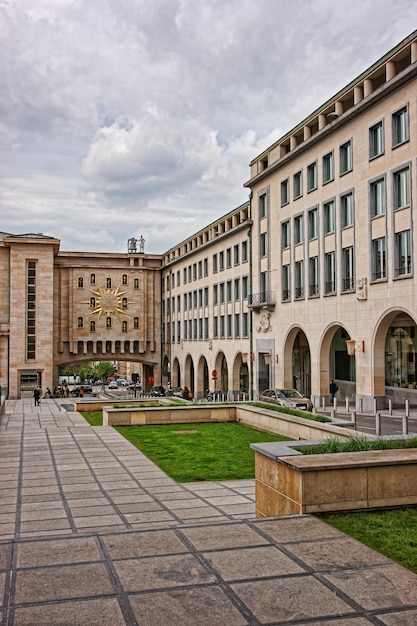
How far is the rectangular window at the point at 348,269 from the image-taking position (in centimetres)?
3538

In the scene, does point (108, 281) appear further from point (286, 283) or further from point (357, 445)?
point (357, 445)

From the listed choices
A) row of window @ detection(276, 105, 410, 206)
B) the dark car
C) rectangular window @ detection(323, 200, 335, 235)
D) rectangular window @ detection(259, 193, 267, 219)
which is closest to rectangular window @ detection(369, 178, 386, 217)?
row of window @ detection(276, 105, 410, 206)

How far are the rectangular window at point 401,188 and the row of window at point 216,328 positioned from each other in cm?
2310

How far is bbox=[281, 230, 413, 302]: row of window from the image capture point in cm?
3094

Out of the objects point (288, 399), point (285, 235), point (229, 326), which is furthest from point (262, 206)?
point (288, 399)

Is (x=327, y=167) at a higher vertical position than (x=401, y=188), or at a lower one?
higher

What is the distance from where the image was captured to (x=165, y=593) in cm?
563

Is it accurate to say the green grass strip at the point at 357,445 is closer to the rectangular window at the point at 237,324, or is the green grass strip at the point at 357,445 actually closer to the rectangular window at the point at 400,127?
the rectangular window at the point at 400,127

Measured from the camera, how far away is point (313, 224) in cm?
4044

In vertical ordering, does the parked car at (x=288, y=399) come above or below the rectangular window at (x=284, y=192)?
below

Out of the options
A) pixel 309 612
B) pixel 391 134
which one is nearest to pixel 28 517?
pixel 309 612

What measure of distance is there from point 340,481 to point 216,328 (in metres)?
53.5

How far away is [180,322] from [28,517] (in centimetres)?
6333

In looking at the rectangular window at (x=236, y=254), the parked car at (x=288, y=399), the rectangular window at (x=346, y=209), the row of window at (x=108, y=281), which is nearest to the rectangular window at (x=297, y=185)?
the rectangular window at (x=346, y=209)
